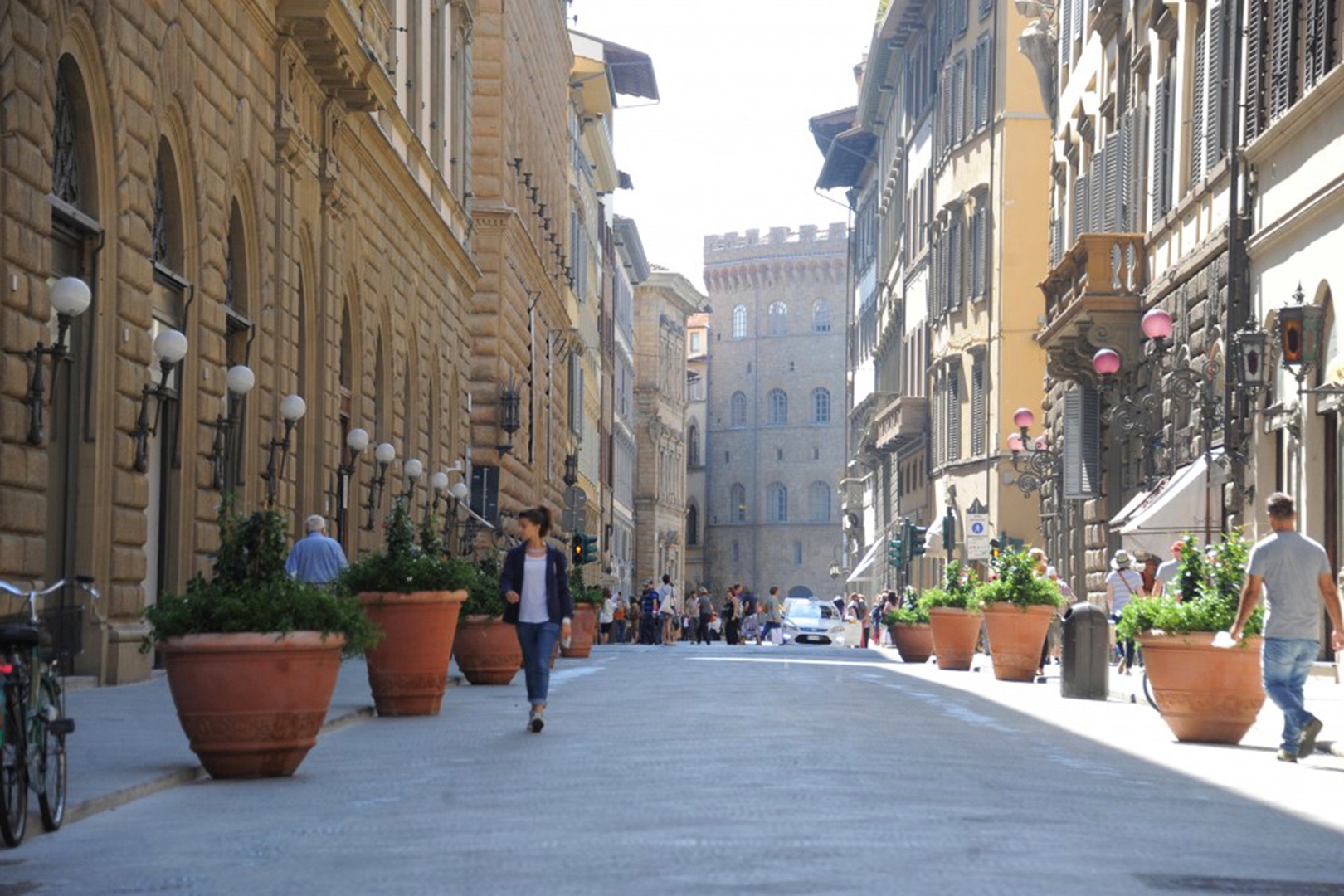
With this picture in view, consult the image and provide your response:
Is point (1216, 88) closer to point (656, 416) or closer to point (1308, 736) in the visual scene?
point (1308, 736)

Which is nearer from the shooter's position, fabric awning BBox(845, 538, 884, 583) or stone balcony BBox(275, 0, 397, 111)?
stone balcony BBox(275, 0, 397, 111)

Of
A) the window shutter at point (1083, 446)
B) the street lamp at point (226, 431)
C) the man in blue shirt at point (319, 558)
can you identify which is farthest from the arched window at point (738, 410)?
the man in blue shirt at point (319, 558)

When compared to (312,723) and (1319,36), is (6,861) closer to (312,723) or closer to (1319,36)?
(312,723)

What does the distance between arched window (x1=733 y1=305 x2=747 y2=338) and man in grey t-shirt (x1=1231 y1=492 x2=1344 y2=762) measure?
120 metres

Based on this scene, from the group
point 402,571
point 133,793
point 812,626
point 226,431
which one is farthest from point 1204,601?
point 812,626

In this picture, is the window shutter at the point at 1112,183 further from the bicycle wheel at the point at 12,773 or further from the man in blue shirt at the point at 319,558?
the bicycle wheel at the point at 12,773

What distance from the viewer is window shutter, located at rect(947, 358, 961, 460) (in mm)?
60369


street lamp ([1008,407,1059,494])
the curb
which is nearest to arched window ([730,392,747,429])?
street lamp ([1008,407,1059,494])

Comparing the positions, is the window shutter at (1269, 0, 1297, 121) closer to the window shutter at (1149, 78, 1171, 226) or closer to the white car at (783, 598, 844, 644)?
the window shutter at (1149, 78, 1171, 226)

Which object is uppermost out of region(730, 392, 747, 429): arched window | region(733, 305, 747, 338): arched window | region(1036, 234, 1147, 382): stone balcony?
region(733, 305, 747, 338): arched window

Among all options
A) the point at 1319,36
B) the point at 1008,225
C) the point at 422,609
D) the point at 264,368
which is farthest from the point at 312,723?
the point at 1008,225

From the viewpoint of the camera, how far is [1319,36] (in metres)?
25.6

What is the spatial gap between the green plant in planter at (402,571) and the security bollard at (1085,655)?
7.78 m

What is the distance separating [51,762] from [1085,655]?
15368 millimetres
